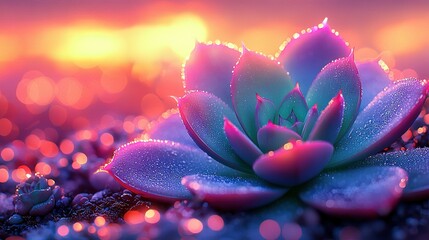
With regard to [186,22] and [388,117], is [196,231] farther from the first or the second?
[186,22]

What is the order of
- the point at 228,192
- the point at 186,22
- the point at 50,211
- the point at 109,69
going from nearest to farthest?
the point at 228,192, the point at 50,211, the point at 109,69, the point at 186,22

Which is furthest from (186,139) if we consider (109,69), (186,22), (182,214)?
(186,22)

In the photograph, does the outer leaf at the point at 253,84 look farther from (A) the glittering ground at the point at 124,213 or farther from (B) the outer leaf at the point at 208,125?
(A) the glittering ground at the point at 124,213

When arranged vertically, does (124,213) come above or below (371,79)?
below

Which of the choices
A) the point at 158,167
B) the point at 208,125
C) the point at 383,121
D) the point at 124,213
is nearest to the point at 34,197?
the point at 124,213

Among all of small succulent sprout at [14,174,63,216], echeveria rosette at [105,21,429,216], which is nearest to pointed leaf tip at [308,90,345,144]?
echeveria rosette at [105,21,429,216]

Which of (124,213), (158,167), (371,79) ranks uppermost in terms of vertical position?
(371,79)

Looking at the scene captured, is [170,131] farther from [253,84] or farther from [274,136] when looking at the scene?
[274,136]
